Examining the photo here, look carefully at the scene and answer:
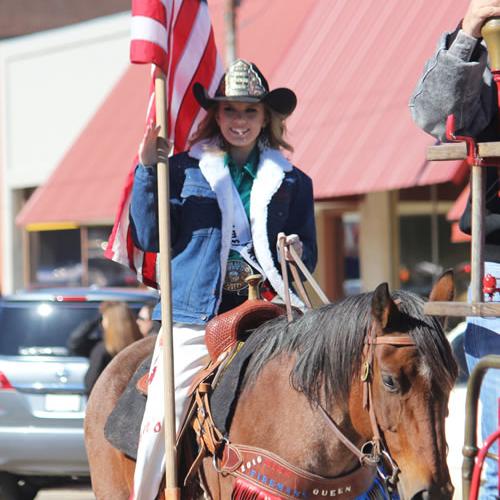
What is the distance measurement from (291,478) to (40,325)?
584cm

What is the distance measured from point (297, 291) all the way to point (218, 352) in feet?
2.06

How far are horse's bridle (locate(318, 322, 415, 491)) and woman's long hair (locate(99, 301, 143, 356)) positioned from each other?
5056 millimetres

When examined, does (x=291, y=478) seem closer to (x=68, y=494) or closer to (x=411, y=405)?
(x=411, y=405)

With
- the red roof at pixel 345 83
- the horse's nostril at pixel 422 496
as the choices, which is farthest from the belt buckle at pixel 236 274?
the red roof at pixel 345 83

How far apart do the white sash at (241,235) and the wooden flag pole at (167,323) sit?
1.66 ft

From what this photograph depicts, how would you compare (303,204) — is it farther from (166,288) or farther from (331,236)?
(331,236)

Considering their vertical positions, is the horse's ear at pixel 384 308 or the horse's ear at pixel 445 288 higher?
the horse's ear at pixel 445 288

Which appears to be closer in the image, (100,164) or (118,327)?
(118,327)

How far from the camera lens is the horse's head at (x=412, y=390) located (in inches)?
158

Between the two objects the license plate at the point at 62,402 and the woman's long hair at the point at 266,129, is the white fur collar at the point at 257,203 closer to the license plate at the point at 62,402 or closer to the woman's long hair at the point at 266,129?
the woman's long hair at the point at 266,129

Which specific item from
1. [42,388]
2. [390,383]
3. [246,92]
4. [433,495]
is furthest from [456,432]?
[433,495]

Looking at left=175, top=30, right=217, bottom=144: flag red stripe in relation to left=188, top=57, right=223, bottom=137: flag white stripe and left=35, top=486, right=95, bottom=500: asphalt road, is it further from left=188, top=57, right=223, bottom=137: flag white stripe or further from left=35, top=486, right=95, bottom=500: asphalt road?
left=35, top=486, right=95, bottom=500: asphalt road

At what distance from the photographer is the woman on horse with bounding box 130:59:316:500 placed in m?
5.21

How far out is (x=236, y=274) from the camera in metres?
5.36
